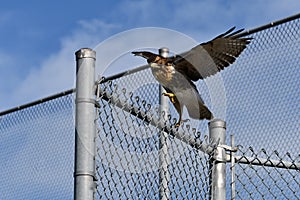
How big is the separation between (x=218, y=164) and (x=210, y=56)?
0.63 m

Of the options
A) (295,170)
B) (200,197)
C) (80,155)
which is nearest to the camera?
(80,155)

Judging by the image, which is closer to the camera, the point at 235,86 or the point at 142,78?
the point at 235,86

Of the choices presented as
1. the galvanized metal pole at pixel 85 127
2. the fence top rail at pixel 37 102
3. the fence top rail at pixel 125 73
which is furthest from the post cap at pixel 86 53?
the fence top rail at pixel 37 102

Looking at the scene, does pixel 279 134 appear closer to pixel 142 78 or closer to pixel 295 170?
pixel 295 170

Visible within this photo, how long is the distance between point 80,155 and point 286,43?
6.05 ft

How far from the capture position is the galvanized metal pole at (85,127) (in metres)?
3.53

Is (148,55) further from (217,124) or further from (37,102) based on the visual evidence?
(37,102)

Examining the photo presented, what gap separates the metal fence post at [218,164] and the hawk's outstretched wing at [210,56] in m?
0.29

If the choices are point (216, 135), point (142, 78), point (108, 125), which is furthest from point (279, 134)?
point (108, 125)

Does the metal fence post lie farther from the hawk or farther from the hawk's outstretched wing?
the hawk's outstretched wing

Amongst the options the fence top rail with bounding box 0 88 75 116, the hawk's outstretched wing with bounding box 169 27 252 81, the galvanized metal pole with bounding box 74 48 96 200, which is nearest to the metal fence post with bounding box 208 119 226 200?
the hawk's outstretched wing with bounding box 169 27 252 81

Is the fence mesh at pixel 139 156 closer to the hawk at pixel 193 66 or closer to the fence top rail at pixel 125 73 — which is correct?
the hawk at pixel 193 66

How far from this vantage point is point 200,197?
4266 millimetres

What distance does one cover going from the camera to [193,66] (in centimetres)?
477
